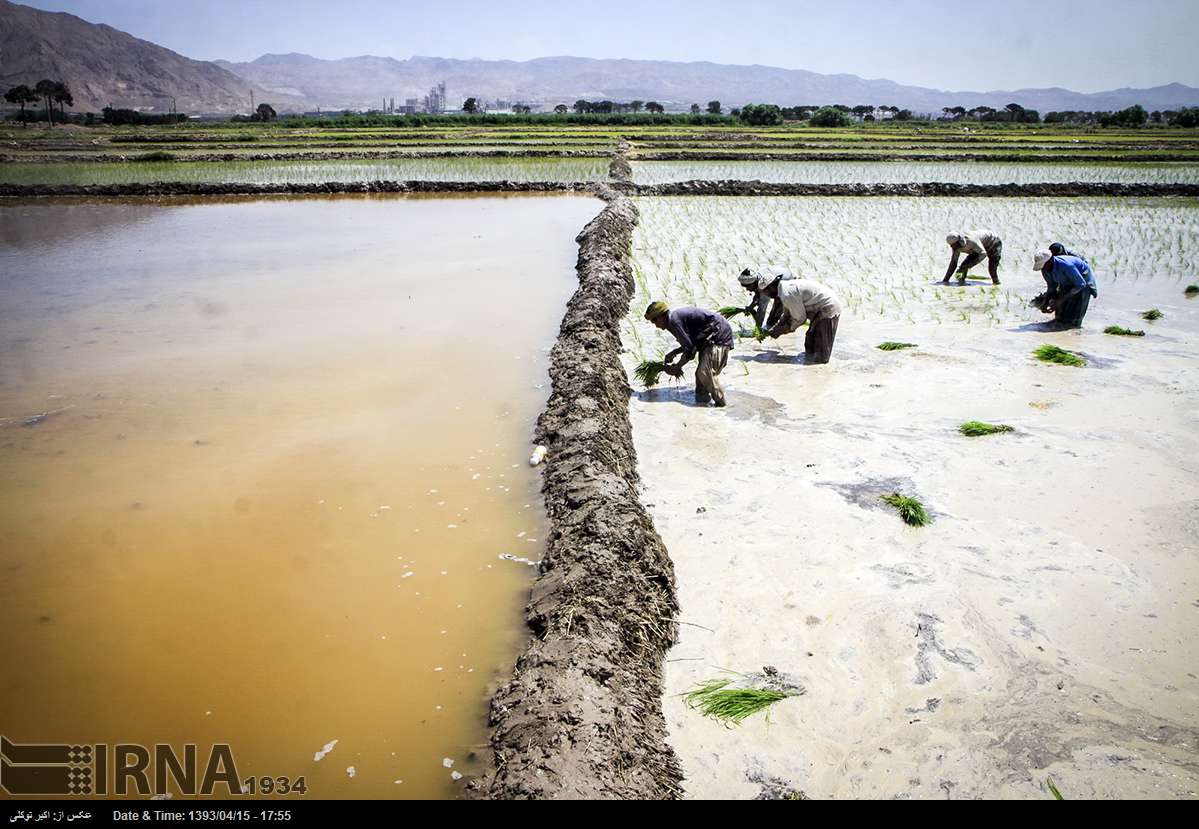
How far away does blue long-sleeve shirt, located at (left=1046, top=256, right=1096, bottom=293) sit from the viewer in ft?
27.2

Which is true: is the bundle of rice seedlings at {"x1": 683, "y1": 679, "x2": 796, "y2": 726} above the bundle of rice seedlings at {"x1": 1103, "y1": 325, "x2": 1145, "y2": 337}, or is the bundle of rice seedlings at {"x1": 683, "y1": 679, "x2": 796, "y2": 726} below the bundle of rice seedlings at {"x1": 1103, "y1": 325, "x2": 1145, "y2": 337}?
below

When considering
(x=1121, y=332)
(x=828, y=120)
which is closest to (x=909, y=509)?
(x=1121, y=332)

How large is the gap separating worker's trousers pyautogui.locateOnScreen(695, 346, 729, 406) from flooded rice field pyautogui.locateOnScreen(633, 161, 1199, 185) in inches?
A: 632

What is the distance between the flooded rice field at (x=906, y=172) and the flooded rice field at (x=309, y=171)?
2960mm

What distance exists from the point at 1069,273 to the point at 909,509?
562 centimetres

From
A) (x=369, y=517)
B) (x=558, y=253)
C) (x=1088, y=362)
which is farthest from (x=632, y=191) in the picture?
(x=369, y=517)

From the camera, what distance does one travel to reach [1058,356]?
23.8ft

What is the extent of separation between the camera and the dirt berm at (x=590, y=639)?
100.0 inches

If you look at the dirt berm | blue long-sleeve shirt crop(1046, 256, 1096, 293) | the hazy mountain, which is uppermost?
the hazy mountain

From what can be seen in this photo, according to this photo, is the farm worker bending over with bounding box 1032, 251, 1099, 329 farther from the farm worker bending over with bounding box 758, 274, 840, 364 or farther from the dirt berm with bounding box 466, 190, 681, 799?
the dirt berm with bounding box 466, 190, 681, 799

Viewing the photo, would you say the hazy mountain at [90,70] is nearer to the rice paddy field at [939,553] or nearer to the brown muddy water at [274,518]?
the brown muddy water at [274,518]

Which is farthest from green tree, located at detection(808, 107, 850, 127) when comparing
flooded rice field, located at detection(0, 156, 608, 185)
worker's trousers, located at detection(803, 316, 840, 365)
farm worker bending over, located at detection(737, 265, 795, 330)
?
worker's trousers, located at detection(803, 316, 840, 365)

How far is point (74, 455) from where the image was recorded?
545 centimetres

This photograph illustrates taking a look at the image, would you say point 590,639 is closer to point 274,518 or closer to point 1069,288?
point 274,518
